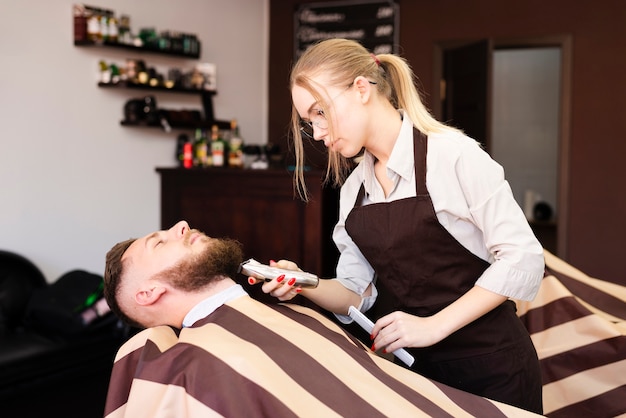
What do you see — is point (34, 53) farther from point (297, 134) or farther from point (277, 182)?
point (297, 134)

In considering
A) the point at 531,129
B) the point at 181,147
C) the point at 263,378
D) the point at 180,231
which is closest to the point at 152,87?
the point at 181,147

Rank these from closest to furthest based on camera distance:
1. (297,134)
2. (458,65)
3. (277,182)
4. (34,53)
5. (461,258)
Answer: (461,258) → (297,134) → (34,53) → (277,182) → (458,65)

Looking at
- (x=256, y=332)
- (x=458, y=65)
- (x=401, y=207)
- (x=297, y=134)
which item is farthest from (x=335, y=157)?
(x=458, y=65)

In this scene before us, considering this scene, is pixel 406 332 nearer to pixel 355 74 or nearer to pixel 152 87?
pixel 355 74

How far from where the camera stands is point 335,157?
178cm

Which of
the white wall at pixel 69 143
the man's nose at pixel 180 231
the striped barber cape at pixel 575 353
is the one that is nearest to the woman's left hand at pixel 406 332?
the man's nose at pixel 180 231

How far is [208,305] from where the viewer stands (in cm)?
167

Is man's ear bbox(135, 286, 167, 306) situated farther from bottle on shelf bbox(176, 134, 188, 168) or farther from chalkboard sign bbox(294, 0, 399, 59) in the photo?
chalkboard sign bbox(294, 0, 399, 59)

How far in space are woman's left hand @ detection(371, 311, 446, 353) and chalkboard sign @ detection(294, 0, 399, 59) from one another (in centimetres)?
389

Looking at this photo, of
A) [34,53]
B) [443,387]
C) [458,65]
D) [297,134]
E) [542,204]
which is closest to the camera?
[443,387]

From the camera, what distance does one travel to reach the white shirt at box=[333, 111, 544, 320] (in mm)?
1476

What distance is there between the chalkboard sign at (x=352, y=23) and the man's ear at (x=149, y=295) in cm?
385

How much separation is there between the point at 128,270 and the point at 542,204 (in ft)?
18.1

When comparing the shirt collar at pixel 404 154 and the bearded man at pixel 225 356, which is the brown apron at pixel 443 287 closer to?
the shirt collar at pixel 404 154
